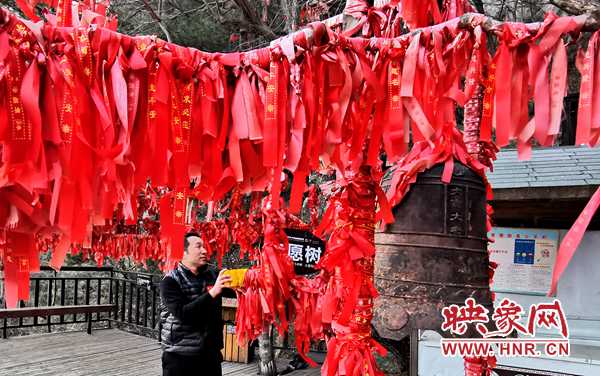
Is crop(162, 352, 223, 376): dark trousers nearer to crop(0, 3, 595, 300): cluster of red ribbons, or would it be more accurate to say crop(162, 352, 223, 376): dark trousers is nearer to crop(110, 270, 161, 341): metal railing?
crop(0, 3, 595, 300): cluster of red ribbons

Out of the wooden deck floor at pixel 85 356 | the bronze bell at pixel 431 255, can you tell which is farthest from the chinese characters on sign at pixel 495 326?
the wooden deck floor at pixel 85 356

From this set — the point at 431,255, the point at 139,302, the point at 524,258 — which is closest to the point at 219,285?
the point at 431,255

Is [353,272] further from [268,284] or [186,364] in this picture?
[268,284]

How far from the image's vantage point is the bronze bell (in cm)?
192

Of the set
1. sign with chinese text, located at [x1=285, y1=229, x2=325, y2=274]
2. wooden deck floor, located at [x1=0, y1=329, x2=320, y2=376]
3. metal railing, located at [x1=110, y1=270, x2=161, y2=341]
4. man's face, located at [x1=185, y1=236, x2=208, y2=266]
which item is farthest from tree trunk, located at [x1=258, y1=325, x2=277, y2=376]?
man's face, located at [x1=185, y1=236, x2=208, y2=266]

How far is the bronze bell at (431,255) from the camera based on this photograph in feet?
6.31

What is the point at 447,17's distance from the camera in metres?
2.21

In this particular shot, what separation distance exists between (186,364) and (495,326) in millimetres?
1857

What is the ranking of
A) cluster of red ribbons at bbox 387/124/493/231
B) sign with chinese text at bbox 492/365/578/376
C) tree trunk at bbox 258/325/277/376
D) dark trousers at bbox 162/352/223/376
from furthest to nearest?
tree trunk at bbox 258/325/277/376 → sign with chinese text at bbox 492/365/578/376 → dark trousers at bbox 162/352/223/376 → cluster of red ribbons at bbox 387/124/493/231

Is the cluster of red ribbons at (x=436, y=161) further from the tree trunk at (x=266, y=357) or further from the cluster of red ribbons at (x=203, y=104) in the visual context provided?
the tree trunk at (x=266, y=357)

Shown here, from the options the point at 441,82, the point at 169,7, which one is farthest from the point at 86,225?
the point at 169,7

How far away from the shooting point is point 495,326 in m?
2.22

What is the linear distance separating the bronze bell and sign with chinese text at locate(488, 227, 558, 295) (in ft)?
9.10

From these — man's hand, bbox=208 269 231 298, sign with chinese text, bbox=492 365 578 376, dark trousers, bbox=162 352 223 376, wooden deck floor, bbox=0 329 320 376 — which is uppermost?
man's hand, bbox=208 269 231 298
